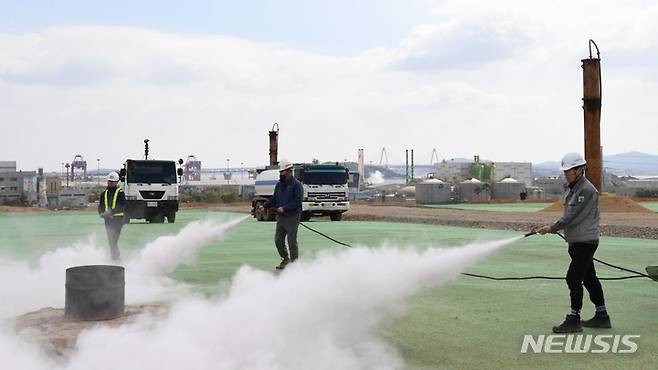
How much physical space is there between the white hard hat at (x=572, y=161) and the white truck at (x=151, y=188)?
937 inches

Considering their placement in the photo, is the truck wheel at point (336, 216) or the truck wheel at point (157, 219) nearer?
the truck wheel at point (157, 219)

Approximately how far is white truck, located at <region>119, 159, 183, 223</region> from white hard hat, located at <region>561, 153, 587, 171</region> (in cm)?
2381

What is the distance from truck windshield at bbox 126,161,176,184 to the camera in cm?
2911

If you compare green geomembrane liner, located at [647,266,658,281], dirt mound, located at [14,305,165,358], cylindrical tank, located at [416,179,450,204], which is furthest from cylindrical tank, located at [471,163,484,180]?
dirt mound, located at [14,305,165,358]

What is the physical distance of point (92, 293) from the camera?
739 cm

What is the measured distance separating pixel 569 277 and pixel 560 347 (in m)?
0.91

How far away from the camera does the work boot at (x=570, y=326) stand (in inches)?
285

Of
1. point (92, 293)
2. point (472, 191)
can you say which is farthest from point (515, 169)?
point (92, 293)

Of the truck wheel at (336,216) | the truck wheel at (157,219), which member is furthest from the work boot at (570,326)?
the truck wheel at (157,219)

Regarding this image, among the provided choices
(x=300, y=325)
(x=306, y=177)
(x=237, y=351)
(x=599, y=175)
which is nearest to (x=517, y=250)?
(x=300, y=325)

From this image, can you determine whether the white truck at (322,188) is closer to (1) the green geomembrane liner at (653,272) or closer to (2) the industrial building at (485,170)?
(1) the green geomembrane liner at (653,272)

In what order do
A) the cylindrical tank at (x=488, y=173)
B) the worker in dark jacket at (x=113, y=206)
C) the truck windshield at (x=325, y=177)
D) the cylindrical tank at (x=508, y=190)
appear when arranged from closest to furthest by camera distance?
1. the worker in dark jacket at (x=113, y=206)
2. the truck windshield at (x=325, y=177)
3. the cylindrical tank at (x=508, y=190)
4. the cylindrical tank at (x=488, y=173)

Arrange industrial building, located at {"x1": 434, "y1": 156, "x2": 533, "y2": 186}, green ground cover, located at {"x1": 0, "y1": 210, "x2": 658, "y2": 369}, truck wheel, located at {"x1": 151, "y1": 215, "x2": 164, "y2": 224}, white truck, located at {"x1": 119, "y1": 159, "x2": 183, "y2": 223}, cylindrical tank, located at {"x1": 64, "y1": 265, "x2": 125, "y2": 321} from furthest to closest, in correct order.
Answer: industrial building, located at {"x1": 434, "y1": 156, "x2": 533, "y2": 186} < truck wheel, located at {"x1": 151, "y1": 215, "x2": 164, "y2": 224} < white truck, located at {"x1": 119, "y1": 159, "x2": 183, "y2": 223} < cylindrical tank, located at {"x1": 64, "y1": 265, "x2": 125, "y2": 321} < green ground cover, located at {"x1": 0, "y1": 210, "x2": 658, "y2": 369}

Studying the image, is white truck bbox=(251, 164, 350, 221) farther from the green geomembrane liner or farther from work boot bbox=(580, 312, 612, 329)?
work boot bbox=(580, 312, 612, 329)
